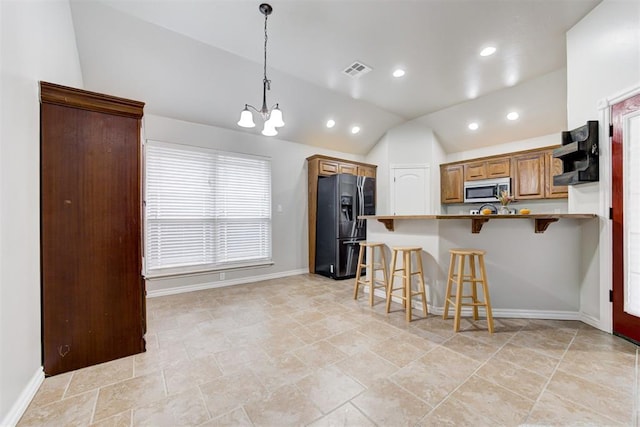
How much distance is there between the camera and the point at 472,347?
2047 millimetres

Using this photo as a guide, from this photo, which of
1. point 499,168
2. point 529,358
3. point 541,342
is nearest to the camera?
point 529,358

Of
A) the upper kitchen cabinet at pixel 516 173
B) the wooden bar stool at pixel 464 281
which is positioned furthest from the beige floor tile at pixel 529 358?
the upper kitchen cabinet at pixel 516 173

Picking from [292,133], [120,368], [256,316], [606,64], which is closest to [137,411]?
[120,368]

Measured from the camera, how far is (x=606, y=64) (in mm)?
2289

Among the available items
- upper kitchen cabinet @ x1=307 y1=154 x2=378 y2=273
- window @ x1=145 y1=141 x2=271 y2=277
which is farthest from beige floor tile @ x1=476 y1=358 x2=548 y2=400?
window @ x1=145 y1=141 x2=271 y2=277

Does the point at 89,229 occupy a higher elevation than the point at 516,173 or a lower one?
lower

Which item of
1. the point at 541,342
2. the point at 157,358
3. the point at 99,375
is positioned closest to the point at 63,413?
the point at 99,375

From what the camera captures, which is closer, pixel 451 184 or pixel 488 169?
pixel 488 169

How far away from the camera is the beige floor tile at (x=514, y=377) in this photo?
1522 millimetres

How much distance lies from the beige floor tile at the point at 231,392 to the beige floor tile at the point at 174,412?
0.05 metres

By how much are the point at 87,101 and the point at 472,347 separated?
352cm

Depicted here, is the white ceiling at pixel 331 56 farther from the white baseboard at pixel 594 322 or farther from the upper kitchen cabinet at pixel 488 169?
the white baseboard at pixel 594 322

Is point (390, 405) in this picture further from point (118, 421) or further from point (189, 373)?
point (118, 421)

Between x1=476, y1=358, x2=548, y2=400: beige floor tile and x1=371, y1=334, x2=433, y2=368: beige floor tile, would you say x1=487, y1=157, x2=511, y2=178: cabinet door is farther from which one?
x1=371, y1=334, x2=433, y2=368: beige floor tile
